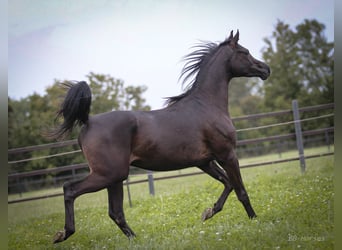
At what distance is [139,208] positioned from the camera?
251 inches

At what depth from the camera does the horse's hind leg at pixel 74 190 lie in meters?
3.70

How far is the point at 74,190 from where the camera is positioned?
3713mm

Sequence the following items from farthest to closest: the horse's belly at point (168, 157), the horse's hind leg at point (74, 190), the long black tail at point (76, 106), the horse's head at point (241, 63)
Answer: the horse's head at point (241, 63), the horse's belly at point (168, 157), the long black tail at point (76, 106), the horse's hind leg at point (74, 190)

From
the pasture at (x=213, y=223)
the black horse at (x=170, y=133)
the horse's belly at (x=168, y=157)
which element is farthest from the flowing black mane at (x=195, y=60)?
the pasture at (x=213, y=223)

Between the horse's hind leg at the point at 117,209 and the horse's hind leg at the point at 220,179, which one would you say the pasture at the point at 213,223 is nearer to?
the horse's hind leg at the point at 117,209

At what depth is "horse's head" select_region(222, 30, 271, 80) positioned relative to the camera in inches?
182

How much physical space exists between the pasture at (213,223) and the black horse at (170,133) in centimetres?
34

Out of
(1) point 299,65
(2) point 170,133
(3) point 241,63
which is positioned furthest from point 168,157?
(1) point 299,65

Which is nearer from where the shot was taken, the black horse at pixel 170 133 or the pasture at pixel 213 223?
the pasture at pixel 213 223

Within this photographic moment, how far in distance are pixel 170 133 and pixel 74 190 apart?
1.20 meters

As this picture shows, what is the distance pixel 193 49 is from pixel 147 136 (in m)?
1.58

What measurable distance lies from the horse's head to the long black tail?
6.22 feet

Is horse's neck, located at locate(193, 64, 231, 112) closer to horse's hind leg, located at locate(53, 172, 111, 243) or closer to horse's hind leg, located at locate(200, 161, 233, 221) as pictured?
horse's hind leg, located at locate(200, 161, 233, 221)

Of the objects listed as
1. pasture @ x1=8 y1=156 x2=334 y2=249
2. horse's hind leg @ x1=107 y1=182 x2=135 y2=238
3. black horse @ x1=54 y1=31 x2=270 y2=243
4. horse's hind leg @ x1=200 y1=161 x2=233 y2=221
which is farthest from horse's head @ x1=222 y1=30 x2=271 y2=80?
horse's hind leg @ x1=107 y1=182 x2=135 y2=238
